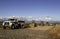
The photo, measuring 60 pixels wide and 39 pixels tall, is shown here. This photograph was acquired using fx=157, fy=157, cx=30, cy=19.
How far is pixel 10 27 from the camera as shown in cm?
4122

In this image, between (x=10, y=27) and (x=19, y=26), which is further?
(x=19, y=26)

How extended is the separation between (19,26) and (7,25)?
607 centimetres

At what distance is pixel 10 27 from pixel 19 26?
6082 millimetres

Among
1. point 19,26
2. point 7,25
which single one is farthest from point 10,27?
point 19,26

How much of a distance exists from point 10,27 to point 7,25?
1.07m

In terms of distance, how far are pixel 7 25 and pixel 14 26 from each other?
2.03 meters

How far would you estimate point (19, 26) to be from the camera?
1849 inches

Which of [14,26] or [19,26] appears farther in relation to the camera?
[19,26]

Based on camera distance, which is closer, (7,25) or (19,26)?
(7,25)

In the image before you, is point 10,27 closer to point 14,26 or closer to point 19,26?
point 14,26

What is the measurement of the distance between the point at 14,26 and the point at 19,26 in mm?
4507

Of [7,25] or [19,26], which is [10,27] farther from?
[19,26]

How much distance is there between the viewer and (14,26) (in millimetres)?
42594
